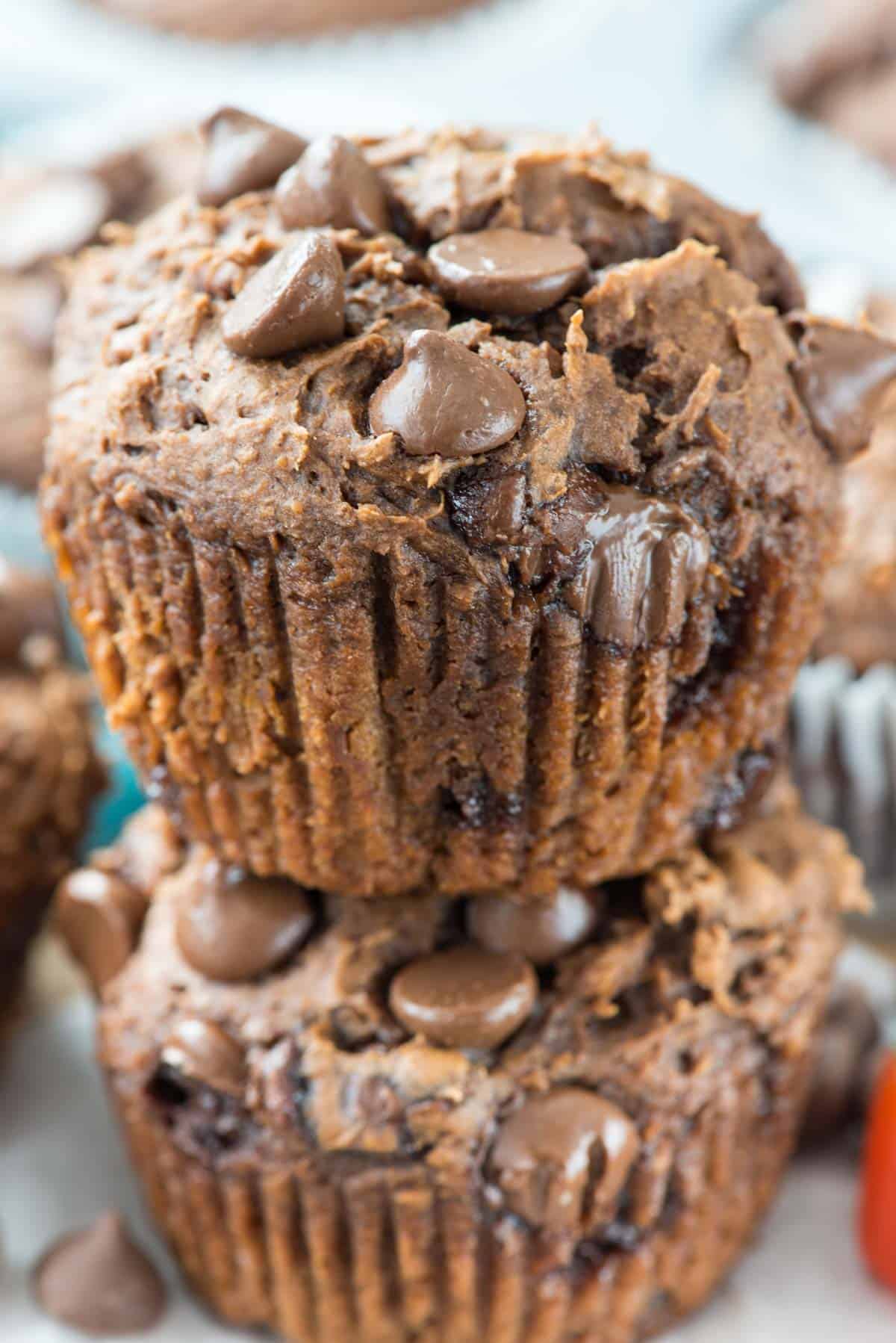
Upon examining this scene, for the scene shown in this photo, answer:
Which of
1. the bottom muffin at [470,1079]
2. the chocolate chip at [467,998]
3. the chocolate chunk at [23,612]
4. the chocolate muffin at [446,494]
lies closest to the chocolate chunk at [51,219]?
the chocolate chunk at [23,612]

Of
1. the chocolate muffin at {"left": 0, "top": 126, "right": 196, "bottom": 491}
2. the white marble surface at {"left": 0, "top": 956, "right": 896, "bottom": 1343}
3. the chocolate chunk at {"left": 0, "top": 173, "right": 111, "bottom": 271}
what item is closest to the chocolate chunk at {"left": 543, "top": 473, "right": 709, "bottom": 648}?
the white marble surface at {"left": 0, "top": 956, "right": 896, "bottom": 1343}

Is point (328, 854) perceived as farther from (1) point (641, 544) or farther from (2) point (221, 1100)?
(1) point (641, 544)

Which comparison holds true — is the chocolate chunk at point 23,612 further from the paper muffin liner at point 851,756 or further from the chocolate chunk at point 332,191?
the paper muffin liner at point 851,756

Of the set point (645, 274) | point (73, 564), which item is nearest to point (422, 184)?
point (645, 274)

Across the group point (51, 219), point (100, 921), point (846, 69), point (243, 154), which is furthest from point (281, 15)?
point (100, 921)

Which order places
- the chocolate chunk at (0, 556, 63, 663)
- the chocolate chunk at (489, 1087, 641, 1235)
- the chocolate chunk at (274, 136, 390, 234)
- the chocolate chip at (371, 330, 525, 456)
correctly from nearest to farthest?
the chocolate chip at (371, 330, 525, 456)
the chocolate chunk at (274, 136, 390, 234)
the chocolate chunk at (489, 1087, 641, 1235)
the chocolate chunk at (0, 556, 63, 663)

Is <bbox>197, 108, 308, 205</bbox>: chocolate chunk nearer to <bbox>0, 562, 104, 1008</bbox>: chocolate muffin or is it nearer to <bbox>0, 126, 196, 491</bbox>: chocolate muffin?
<bbox>0, 562, 104, 1008</bbox>: chocolate muffin
